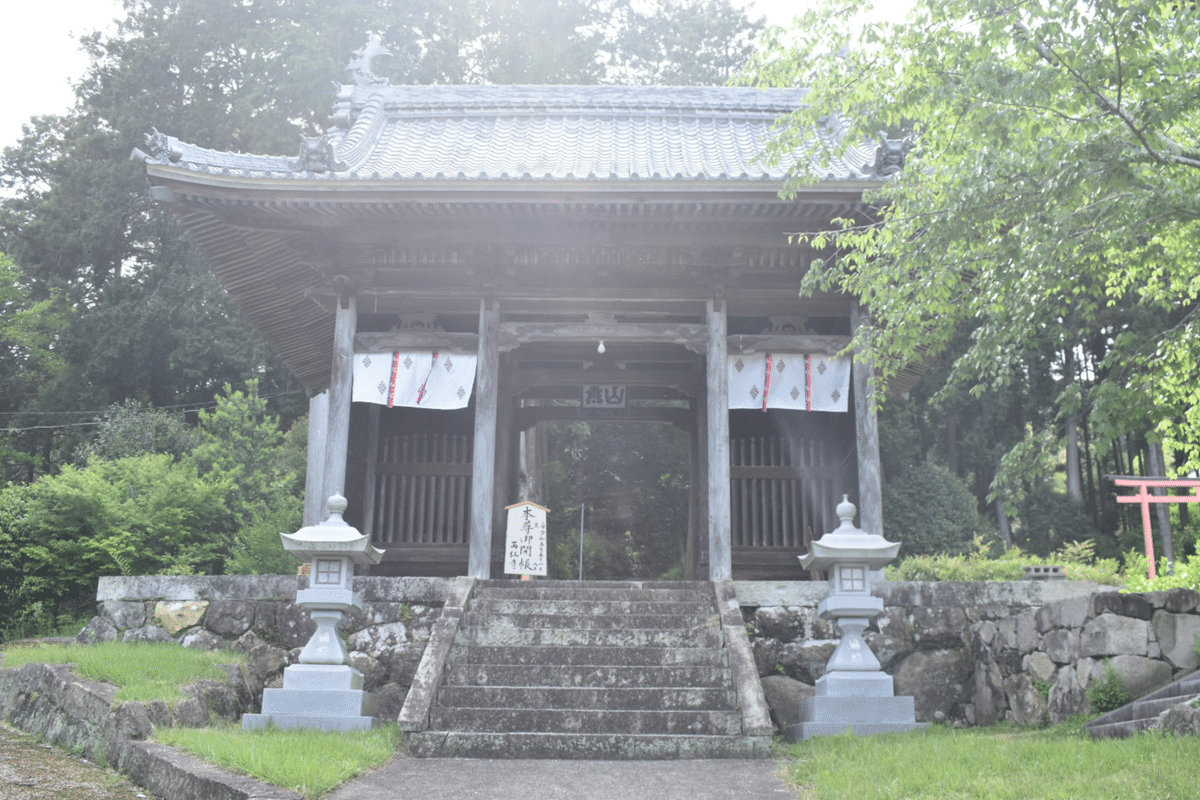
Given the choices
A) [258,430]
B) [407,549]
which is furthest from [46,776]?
[258,430]

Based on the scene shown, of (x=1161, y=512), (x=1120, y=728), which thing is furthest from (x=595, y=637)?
(x=1161, y=512)

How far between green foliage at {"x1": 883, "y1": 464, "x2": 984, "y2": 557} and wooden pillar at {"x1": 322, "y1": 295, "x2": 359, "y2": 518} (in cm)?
1680

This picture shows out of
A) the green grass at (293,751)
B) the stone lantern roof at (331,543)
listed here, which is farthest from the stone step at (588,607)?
the green grass at (293,751)

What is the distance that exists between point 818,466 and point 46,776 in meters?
9.35

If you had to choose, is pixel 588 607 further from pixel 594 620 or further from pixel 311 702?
pixel 311 702

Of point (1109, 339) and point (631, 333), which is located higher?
point (1109, 339)

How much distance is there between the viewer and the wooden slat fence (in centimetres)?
1269

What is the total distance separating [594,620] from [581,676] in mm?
891

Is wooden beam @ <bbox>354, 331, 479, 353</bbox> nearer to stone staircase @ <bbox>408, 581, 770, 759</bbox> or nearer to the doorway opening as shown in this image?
stone staircase @ <bbox>408, 581, 770, 759</bbox>

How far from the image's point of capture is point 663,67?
115 feet

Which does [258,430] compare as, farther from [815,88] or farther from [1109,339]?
[1109,339]

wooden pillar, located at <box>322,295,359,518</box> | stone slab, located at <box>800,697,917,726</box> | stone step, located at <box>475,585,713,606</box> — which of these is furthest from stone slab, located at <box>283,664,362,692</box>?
stone slab, located at <box>800,697,917,726</box>

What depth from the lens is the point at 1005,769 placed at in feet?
17.1

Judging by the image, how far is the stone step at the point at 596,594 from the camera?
8.88 meters
